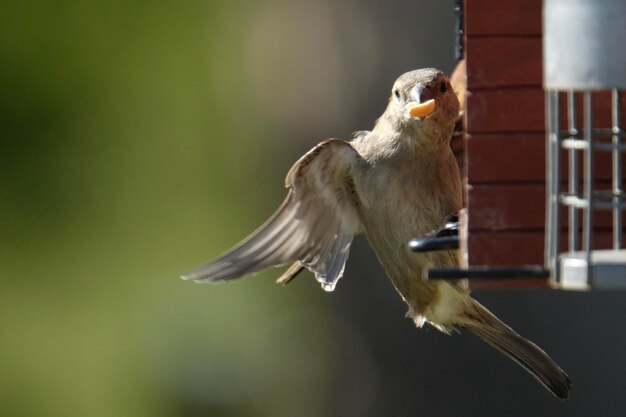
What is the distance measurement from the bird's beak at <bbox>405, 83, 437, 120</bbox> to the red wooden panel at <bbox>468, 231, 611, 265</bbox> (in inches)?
26.1

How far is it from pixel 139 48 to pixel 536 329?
8.61 feet

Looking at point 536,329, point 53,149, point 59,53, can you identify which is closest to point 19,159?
point 53,149

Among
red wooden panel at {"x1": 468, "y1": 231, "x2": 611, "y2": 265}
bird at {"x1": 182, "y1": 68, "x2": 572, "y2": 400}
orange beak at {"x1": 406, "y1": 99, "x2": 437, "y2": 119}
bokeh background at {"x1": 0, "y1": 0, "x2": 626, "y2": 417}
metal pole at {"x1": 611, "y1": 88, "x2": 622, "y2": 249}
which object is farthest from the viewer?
bokeh background at {"x1": 0, "y1": 0, "x2": 626, "y2": 417}

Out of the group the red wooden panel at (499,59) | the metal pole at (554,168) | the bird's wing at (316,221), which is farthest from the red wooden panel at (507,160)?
the bird's wing at (316,221)

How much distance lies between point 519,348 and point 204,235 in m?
3.64

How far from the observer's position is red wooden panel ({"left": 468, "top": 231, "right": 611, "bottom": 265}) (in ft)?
9.92

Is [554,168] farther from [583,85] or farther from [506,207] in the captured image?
[506,207]

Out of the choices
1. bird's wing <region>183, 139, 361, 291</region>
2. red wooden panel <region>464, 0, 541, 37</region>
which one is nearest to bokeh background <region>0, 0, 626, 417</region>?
bird's wing <region>183, 139, 361, 291</region>

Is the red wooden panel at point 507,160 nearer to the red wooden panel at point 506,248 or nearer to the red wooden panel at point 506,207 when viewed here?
the red wooden panel at point 506,207

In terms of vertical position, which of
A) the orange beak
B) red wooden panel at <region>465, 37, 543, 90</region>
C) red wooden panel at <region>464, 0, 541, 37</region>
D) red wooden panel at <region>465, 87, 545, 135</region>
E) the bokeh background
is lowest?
the bokeh background

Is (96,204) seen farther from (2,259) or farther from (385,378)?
(385,378)

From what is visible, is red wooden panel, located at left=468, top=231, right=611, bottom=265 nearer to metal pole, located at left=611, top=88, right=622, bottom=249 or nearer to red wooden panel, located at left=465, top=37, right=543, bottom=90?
metal pole, located at left=611, top=88, right=622, bottom=249

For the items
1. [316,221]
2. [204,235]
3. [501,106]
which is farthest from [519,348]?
[204,235]

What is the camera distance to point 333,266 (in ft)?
13.1
